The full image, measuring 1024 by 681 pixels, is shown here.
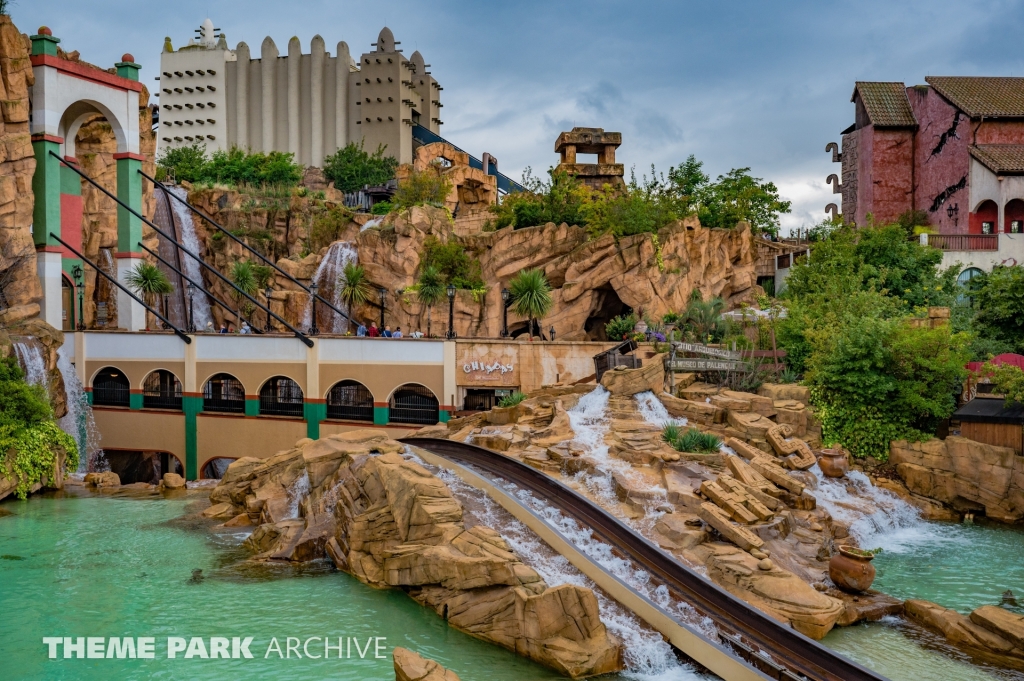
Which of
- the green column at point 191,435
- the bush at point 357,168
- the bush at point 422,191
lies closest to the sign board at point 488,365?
the green column at point 191,435

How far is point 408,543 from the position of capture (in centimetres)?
1659

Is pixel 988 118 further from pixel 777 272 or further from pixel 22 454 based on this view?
pixel 22 454

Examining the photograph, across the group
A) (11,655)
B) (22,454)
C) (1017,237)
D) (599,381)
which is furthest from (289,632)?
(1017,237)

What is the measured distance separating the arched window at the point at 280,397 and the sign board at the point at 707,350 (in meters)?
15.7

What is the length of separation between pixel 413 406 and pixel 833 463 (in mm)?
16126

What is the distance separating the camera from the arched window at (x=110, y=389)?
3519cm

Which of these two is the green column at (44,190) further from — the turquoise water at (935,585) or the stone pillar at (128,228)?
the turquoise water at (935,585)

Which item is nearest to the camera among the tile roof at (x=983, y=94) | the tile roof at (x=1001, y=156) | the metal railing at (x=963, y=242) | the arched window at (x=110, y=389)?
the metal railing at (x=963, y=242)

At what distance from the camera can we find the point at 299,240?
159ft

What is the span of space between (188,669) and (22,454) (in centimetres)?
1675

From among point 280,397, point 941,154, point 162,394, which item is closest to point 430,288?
point 280,397

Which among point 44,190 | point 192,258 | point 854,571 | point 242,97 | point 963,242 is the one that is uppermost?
point 242,97

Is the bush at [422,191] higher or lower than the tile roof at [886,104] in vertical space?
lower

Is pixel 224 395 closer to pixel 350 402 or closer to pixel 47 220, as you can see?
pixel 350 402
